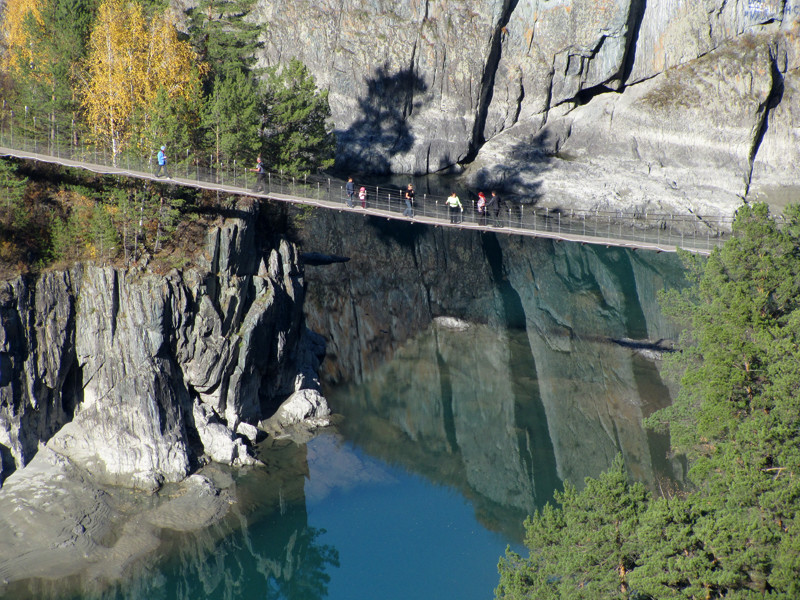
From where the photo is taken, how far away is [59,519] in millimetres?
28234

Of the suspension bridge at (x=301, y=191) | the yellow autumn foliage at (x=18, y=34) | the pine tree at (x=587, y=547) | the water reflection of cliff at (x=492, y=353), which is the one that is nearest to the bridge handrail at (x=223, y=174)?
the suspension bridge at (x=301, y=191)

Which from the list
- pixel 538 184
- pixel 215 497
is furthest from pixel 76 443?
pixel 538 184

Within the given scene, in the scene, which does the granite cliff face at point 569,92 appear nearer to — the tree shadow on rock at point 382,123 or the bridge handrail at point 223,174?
the tree shadow on rock at point 382,123

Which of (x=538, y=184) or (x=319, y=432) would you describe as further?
(x=538, y=184)

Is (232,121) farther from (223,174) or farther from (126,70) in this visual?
(126,70)

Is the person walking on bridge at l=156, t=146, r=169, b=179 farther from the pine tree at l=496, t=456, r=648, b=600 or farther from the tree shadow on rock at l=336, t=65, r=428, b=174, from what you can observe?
the tree shadow on rock at l=336, t=65, r=428, b=174

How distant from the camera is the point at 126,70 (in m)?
36.4

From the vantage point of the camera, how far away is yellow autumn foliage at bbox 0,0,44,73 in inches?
1586

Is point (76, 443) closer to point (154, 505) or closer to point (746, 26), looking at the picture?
point (154, 505)

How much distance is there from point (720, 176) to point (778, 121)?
6.94 m

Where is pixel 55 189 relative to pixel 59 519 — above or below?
above

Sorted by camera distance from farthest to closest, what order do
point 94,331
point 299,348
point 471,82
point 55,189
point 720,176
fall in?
point 471,82 < point 720,176 < point 299,348 < point 55,189 < point 94,331

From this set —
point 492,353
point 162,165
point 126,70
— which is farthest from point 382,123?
point 162,165

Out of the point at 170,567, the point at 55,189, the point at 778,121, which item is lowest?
the point at 170,567
